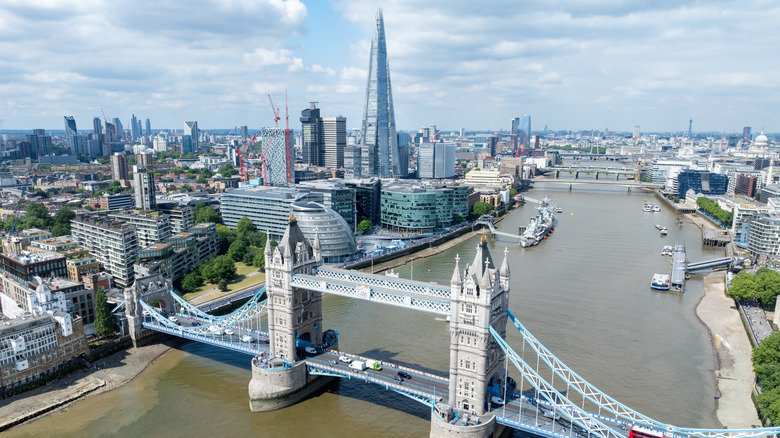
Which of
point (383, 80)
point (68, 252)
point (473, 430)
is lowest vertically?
point (473, 430)

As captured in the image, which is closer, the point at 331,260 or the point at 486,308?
the point at 486,308

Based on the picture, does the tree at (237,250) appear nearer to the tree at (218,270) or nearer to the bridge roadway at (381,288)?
the tree at (218,270)

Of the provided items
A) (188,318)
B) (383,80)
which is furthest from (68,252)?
(383,80)

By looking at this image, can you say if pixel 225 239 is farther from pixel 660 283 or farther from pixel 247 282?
pixel 660 283

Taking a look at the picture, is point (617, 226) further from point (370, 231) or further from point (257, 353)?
point (257, 353)

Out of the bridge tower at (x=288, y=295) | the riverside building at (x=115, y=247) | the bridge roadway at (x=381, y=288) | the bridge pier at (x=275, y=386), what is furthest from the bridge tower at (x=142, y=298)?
the bridge roadway at (x=381, y=288)

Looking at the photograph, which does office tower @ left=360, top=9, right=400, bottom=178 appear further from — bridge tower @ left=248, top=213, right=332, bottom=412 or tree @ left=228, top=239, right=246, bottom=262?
bridge tower @ left=248, top=213, right=332, bottom=412

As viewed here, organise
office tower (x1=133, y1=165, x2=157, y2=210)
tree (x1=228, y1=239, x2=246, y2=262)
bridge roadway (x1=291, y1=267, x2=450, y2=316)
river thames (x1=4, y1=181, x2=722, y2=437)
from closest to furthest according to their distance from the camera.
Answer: bridge roadway (x1=291, y1=267, x2=450, y2=316), river thames (x1=4, y1=181, x2=722, y2=437), tree (x1=228, y1=239, x2=246, y2=262), office tower (x1=133, y1=165, x2=157, y2=210)

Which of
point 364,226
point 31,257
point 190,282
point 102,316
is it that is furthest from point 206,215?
point 102,316

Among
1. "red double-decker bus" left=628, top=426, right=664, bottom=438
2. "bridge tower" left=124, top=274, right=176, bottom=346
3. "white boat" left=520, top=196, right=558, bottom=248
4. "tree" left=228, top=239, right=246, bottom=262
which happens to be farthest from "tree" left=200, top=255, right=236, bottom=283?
"white boat" left=520, top=196, right=558, bottom=248
